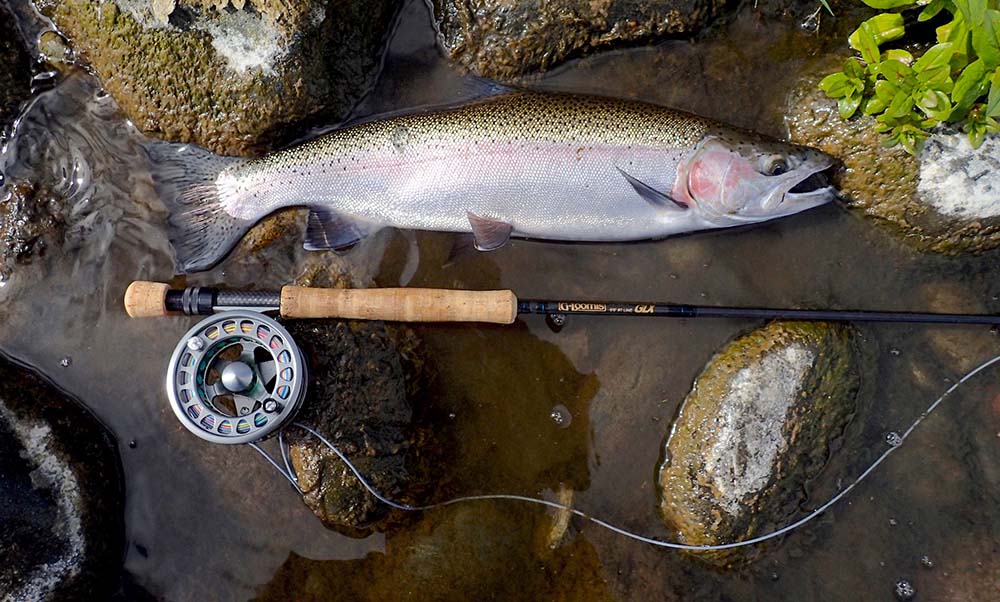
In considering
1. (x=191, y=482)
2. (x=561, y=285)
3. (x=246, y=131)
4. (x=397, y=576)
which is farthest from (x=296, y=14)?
(x=397, y=576)

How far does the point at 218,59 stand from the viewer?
280 cm

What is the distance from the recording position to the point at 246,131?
9.43ft

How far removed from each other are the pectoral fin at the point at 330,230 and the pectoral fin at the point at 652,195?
1.20m

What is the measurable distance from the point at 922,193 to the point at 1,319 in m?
4.29

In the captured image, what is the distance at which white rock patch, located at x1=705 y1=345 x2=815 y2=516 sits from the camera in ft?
9.48

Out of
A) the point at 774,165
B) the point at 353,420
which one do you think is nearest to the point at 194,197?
the point at 353,420

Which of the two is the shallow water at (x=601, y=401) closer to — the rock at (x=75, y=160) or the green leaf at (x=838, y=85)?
the rock at (x=75, y=160)

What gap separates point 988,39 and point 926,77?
0.72ft

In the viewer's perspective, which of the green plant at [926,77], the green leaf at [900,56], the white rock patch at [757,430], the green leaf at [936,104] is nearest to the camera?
the green plant at [926,77]

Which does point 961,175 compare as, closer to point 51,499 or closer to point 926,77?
point 926,77

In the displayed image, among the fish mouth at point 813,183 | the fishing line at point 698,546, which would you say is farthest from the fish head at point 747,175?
the fishing line at point 698,546

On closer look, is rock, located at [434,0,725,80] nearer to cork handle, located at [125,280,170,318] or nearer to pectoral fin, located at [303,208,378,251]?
pectoral fin, located at [303,208,378,251]

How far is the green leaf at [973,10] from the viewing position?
227cm

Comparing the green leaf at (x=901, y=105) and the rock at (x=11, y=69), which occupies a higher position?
the rock at (x=11, y=69)
